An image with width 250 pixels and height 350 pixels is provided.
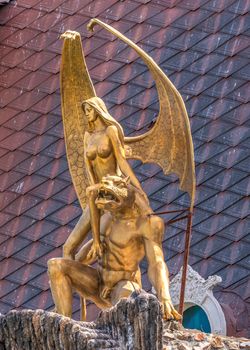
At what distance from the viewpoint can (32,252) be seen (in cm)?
4819

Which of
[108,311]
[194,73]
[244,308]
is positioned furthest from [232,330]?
[108,311]

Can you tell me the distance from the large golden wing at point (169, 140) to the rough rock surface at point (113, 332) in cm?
194

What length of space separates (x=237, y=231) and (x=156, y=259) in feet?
21.3

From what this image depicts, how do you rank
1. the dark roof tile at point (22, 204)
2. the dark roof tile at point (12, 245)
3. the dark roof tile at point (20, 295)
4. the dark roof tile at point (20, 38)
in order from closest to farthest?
the dark roof tile at point (20, 295) < the dark roof tile at point (12, 245) < the dark roof tile at point (22, 204) < the dark roof tile at point (20, 38)

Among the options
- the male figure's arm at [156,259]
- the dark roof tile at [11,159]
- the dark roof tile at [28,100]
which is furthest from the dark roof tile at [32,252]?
the male figure's arm at [156,259]

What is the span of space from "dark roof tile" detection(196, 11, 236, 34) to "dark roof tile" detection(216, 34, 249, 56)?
1.02ft

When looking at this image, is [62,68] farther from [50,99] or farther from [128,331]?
[50,99]

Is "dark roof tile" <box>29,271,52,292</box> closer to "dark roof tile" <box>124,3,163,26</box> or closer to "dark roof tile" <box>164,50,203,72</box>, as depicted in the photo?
"dark roof tile" <box>164,50,203,72</box>

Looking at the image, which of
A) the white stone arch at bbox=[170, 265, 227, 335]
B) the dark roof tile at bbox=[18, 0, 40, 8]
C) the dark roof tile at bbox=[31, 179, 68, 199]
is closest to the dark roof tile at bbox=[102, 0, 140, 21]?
the dark roof tile at bbox=[18, 0, 40, 8]

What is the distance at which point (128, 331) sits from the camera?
38188 millimetres

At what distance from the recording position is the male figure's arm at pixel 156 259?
4022 centimetres

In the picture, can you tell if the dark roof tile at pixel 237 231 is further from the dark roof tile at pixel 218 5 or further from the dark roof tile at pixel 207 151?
the dark roof tile at pixel 218 5

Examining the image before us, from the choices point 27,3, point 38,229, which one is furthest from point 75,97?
point 27,3

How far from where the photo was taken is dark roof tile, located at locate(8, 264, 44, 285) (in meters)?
47.9
